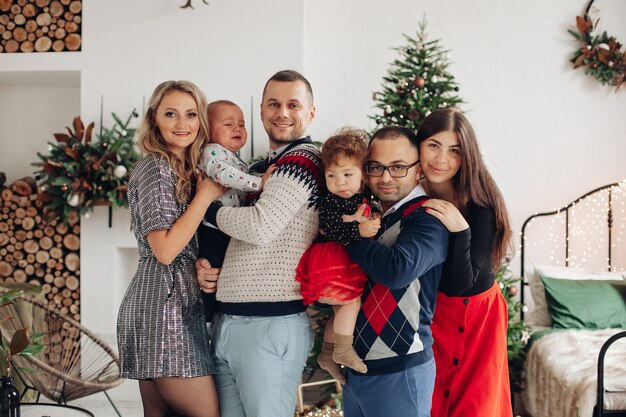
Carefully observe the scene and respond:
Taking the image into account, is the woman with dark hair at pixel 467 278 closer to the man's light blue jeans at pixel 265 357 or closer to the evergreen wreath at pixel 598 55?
the man's light blue jeans at pixel 265 357

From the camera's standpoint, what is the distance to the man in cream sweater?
177 cm

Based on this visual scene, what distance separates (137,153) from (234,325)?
239cm

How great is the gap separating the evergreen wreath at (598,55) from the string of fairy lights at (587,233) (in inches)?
30.1

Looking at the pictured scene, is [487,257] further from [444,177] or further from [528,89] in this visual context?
[528,89]

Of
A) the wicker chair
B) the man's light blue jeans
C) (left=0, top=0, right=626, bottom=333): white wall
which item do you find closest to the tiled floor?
the wicker chair

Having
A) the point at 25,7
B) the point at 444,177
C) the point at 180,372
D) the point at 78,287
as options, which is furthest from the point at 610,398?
the point at 25,7

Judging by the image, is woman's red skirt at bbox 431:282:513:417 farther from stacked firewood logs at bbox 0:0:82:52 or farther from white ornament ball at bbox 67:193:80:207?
stacked firewood logs at bbox 0:0:82:52

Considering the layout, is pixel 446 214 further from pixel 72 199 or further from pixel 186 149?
pixel 72 199

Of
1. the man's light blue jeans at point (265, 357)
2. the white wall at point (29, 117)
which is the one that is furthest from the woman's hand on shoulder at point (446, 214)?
the white wall at point (29, 117)

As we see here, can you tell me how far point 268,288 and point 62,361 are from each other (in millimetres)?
2249

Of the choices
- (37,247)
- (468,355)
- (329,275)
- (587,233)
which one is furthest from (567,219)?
(37,247)

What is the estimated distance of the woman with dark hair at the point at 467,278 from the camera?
1.99 meters

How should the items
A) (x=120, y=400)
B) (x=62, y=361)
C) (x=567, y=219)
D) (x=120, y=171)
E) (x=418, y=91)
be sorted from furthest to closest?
(x=567, y=219)
(x=120, y=400)
(x=120, y=171)
(x=62, y=361)
(x=418, y=91)

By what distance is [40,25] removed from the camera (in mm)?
4234
